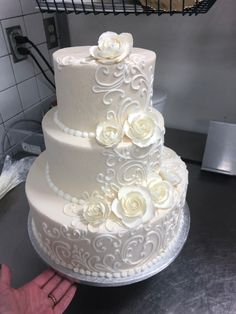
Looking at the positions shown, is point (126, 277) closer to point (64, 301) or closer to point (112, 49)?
point (64, 301)

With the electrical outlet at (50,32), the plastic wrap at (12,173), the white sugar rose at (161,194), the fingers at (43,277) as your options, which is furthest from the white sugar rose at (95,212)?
the electrical outlet at (50,32)

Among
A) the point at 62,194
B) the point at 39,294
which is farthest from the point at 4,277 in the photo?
the point at 62,194

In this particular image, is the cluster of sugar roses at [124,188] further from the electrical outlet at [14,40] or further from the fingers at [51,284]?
the electrical outlet at [14,40]

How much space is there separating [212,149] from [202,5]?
1.63 feet

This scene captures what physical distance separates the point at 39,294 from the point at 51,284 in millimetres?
35

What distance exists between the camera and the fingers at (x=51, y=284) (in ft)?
2.20

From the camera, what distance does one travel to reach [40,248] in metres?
0.70

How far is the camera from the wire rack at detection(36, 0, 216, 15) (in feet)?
2.46

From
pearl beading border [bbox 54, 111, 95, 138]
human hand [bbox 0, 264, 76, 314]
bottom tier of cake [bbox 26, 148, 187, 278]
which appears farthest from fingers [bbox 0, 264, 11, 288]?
pearl beading border [bbox 54, 111, 95, 138]

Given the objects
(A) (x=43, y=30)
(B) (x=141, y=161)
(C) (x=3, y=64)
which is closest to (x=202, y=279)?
(B) (x=141, y=161)

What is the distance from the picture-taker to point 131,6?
0.80 m

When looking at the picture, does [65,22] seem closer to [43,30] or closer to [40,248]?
[43,30]

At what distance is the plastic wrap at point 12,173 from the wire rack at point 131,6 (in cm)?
56

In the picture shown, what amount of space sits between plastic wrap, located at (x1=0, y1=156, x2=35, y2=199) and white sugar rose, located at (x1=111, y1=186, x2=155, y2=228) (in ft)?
1.86
